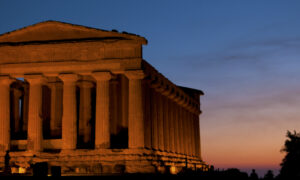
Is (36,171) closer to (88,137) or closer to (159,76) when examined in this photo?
(88,137)

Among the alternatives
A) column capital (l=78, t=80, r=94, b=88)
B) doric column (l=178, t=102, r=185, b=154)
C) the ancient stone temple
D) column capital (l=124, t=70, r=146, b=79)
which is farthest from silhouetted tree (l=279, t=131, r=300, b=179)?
doric column (l=178, t=102, r=185, b=154)

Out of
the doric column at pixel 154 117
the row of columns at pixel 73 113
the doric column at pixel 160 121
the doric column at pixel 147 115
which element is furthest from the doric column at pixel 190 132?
the row of columns at pixel 73 113

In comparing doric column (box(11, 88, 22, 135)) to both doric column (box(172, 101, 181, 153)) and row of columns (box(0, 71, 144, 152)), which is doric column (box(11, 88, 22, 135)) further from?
doric column (box(172, 101, 181, 153))

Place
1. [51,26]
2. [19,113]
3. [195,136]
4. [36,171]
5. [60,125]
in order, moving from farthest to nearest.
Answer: [195,136], [19,113], [60,125], [51,26], [36,171]

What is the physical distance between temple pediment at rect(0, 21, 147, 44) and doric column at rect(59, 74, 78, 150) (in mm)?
5517

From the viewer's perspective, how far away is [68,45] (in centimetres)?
7819

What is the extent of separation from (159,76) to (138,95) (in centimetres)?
1346

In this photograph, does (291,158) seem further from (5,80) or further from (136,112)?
(5,80)

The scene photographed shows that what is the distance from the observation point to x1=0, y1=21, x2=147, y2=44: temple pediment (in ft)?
255

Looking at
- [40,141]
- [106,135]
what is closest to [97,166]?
[106,135]

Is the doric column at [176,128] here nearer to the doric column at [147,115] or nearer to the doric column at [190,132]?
the doric column at [190,132]

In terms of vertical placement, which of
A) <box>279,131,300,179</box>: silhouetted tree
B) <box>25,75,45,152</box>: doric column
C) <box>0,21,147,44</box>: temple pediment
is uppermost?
<box>0,21,147,44</box>: temple pediment

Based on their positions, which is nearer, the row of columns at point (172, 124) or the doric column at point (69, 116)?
the doric column at point (69, 116)

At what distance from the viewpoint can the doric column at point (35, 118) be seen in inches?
3076
